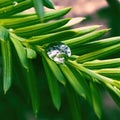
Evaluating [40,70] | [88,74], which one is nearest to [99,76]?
[88,74]

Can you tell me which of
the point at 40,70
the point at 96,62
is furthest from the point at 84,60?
the point at 40,70

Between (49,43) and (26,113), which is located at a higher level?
(49,43)

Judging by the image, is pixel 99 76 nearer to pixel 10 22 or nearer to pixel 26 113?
pixel 10 22

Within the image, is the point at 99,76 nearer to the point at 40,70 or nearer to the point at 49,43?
→ the point at 49,43

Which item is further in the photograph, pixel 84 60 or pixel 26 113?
pixel 26 113
